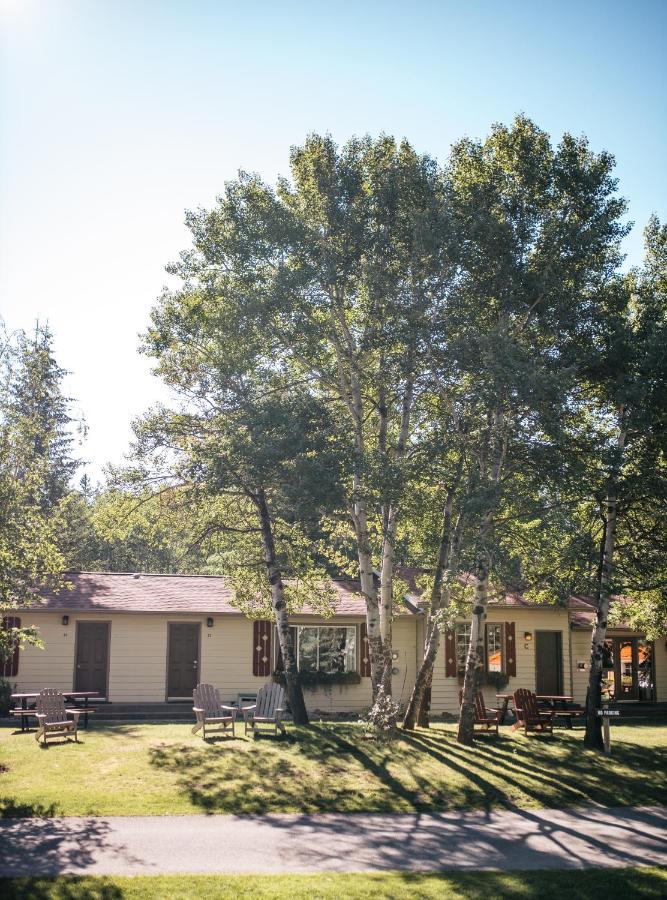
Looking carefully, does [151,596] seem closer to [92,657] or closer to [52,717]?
[92,657]

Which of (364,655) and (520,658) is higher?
(364,655)

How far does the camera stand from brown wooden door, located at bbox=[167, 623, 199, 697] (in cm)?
2002

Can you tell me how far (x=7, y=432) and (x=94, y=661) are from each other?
9.67m

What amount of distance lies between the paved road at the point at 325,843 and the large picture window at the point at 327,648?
10719 mm

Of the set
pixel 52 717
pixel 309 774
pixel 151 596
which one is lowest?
pixel 309 774

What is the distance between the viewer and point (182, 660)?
20.2 meters

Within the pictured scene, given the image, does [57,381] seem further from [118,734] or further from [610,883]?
[610,883]

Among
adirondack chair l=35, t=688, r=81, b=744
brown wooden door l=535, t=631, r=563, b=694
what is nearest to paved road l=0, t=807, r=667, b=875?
adirondack chair l=35, t=688, r=81, b=744

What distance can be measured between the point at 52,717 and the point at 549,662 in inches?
541

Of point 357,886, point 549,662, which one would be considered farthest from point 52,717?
point 549,662

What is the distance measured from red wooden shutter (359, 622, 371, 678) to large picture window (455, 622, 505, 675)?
2.45 m

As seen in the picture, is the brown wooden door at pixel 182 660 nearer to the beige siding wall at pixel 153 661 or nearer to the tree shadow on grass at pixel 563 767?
the beige siding wall at pixel 153 661

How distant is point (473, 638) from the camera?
14367mm

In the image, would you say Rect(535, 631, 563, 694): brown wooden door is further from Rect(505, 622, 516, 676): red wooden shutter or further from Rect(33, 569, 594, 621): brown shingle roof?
Rect(33, 569, 594, 621): brown shingle roof
